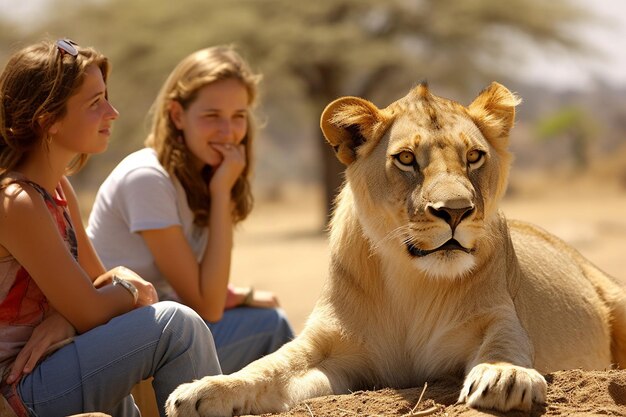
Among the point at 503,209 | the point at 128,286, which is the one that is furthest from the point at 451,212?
the point at 503,209

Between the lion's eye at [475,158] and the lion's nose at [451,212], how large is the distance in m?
0.30

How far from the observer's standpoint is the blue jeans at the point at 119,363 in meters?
2.91

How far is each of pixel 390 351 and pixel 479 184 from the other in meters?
0.69

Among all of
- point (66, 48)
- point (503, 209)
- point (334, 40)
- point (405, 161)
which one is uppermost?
point (334, 40)

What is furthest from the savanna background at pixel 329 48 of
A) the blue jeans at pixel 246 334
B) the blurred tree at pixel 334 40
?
the blue jeans at pixel 246 334

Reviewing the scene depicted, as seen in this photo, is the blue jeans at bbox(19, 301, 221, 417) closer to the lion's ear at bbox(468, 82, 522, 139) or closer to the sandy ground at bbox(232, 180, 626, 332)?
the sandy ground at bbox(232, 180, 626, 332)

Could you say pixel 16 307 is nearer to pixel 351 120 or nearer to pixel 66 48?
pixel 66 48

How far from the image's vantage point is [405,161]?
10.3 feet

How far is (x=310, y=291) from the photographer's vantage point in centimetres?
937

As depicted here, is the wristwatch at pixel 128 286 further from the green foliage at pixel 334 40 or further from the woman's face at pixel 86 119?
the green foliage at pixel 334 40

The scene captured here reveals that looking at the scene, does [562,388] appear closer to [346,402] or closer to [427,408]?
[427,408]

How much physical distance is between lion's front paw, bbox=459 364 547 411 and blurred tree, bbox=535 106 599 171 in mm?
33137

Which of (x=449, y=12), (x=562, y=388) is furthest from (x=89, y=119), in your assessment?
(x=449, y=12)

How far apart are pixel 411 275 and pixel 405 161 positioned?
446mm
